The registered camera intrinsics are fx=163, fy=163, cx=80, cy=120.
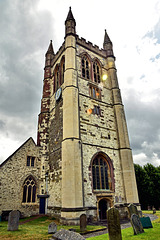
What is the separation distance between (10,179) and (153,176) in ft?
92.2

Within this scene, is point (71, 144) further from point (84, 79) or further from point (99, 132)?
point (84, 79)

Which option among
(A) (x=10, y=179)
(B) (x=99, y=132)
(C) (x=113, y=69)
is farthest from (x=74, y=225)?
(C) (x=113, y=69)

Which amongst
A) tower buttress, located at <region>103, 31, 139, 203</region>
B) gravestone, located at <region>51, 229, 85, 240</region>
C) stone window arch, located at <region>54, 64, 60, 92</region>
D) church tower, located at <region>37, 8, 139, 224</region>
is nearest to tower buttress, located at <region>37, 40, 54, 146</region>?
church tower, located at <region>37, 8, 139, 224</region>

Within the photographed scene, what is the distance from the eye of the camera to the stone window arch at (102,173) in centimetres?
1565

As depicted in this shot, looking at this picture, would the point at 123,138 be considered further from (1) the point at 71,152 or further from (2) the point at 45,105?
(2) the point at 45,105

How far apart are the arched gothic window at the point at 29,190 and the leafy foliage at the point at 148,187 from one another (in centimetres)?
2176

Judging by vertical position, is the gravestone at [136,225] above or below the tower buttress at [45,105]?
below

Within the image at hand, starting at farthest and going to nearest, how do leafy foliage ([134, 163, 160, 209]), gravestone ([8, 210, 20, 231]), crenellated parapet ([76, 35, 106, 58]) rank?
leafy foliage ([134, 163, 160, 209]) → crenellated parapet ([76, 35, 106, 58]) → gravestone ([8, 210, 20, 231])

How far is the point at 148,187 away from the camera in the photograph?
30.2 metres

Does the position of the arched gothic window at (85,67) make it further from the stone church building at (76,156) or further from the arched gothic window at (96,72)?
the arched gothic window at (96,72)

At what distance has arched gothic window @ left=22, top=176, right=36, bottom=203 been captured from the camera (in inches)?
656

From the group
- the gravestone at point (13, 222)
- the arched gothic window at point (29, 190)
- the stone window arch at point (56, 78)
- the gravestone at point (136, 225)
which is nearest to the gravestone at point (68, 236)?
the gravestone at point (136, 225)

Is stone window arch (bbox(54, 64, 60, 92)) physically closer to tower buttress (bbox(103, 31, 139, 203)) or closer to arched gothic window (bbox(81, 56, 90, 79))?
arched gothic window (bbox(81, 56, 90, 79))

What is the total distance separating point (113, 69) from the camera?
2352 cm
